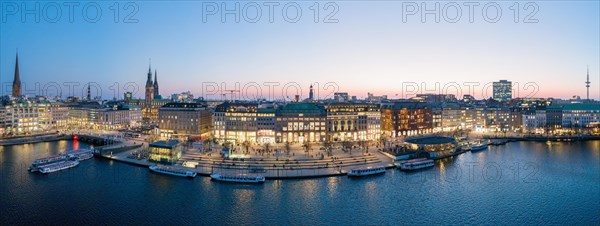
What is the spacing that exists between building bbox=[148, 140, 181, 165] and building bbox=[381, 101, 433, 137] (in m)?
52.8

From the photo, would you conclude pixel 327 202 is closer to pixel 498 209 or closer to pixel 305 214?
pixel 305 214

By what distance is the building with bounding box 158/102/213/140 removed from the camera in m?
84.1

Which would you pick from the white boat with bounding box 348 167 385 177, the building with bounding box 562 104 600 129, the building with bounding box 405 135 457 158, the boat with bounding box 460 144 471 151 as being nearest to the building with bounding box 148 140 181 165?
the white boat with bounding box 348 167 385 177

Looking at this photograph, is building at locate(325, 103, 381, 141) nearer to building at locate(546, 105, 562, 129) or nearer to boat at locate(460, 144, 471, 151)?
boat at locate(460, 144, 471, 151)

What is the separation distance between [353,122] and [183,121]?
3701 centimetres

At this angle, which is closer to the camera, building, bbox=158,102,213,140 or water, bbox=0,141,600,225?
water, bbox=0,141,600,225

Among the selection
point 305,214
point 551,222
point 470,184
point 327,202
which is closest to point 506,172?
point 470,184

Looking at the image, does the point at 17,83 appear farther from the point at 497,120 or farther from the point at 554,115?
the point at 554,115

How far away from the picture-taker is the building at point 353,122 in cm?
8038

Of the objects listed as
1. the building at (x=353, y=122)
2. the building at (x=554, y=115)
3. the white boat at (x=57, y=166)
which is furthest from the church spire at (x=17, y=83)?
the building at (x=554, y=115)

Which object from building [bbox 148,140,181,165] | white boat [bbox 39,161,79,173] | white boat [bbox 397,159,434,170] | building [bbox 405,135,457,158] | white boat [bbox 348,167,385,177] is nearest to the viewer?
white boat [bbox 348,167,385,177]

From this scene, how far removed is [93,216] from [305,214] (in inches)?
756

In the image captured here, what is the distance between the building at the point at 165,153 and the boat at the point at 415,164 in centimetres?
3183

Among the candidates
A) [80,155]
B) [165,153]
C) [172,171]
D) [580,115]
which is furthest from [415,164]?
[580,115]
